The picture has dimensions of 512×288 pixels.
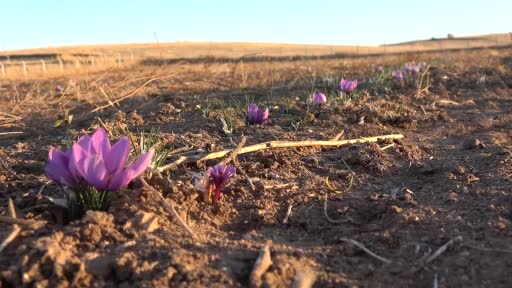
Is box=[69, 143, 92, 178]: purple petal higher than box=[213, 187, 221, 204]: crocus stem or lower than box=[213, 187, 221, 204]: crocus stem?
higher

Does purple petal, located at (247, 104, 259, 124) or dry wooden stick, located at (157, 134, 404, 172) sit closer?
dry wooden stick, located at (157, 134, 404, 172)

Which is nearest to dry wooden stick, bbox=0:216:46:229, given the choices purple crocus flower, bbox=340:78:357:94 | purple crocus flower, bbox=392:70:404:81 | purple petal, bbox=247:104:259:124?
purple petal, bbox=247:104:259:124

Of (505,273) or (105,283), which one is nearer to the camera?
(105,283)

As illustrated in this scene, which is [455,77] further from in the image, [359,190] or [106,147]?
[106,147]

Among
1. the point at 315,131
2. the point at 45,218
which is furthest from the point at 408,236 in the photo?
the point at 315,131

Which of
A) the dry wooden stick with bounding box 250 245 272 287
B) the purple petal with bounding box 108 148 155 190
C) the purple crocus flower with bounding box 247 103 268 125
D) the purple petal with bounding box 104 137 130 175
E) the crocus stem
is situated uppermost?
the purple petal with bounding box 104 137 130 175

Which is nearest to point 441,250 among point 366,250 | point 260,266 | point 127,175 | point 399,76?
point 366,250

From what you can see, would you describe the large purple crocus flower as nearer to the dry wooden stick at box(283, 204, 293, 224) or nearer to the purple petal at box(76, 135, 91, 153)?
the purple petal at box(76, 135, 91, 153)
